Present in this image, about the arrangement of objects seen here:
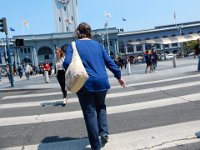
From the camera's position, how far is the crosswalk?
544 cm

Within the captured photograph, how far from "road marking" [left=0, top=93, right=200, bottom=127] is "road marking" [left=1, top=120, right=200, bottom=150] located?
6.81 feet

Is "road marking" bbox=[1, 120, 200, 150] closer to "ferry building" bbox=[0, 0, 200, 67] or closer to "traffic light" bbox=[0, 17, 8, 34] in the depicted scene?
"traffic light" bbox=[0, 17, 8, 34]

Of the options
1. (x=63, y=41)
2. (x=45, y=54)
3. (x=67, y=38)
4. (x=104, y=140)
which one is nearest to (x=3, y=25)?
(x=104, y=140)

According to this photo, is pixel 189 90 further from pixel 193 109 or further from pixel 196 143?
pixel 196 143

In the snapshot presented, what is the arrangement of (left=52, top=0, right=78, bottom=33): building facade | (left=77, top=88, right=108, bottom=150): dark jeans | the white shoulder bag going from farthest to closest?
(left=52, top=0, right=78, bottom=33): building facade < (left=77, top=88, right=108, bottom=150): dark jeans < the white shoulder bag

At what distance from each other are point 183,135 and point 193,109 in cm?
210

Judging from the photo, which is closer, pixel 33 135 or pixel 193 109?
pixel 33 135

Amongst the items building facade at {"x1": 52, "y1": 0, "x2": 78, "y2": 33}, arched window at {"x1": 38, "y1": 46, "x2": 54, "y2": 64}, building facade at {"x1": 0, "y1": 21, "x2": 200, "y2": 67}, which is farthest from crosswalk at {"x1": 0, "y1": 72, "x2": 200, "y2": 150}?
building facade at {"x1": 52, "y1": 0, "x2": 78, "y2": 33}

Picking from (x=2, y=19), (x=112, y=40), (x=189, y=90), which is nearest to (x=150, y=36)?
(x=112, y=40)

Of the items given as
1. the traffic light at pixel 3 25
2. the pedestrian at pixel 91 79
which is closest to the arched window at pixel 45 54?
the traffic light at pixel 3 25

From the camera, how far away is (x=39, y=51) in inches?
3952

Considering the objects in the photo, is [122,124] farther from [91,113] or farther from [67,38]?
[67,38]

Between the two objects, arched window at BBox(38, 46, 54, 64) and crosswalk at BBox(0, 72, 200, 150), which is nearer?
crosswalk at BBox(0, 72, 200, 150)

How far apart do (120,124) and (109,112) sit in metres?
1.38
